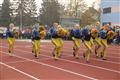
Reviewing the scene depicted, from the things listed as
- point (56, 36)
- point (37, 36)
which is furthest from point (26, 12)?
point (56, 36)

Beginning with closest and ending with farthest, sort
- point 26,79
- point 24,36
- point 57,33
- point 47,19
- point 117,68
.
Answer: point 26,79, point 117,68, point 57,33, point 24,36, point 47,19

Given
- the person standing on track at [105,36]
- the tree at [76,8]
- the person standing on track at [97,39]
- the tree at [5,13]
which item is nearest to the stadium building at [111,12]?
the tree at [76,8]

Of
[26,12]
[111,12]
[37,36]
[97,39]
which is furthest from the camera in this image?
[26,12]

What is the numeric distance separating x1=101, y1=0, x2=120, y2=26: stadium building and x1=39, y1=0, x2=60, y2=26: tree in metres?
19.3

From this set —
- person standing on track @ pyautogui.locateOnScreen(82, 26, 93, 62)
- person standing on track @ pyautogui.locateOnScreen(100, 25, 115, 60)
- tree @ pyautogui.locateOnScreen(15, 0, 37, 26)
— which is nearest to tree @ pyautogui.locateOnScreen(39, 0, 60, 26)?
tree @ pyautogui.locateOnScreen(15, 0, 37, 26)

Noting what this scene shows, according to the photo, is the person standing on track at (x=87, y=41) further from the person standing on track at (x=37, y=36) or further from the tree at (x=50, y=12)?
the tree at (x=50, y=12)

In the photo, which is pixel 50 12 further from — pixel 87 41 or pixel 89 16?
pixel 87 41

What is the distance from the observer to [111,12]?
60250 millimetres

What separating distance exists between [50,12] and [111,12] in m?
23.4

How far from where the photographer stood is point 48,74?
13969 millimetres

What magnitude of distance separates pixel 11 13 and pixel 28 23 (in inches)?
183

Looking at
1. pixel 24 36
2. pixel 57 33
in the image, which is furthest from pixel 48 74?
pixel 24 36

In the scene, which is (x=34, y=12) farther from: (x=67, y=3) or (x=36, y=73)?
(x=36, y=73)

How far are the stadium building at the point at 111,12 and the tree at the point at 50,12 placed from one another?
19287mm
